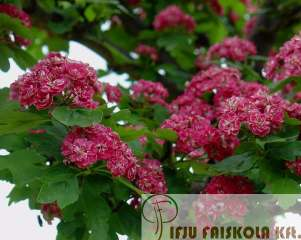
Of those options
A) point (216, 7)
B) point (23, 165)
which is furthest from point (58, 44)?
point (23, 165)

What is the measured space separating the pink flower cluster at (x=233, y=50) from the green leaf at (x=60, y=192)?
211 centimetres

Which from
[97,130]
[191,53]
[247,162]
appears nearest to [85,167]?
[97,130]

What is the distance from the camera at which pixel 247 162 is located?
2652 millimetres

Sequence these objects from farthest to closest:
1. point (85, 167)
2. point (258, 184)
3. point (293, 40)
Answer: point (293, 40) → point (258, 184) → point (85, 167)

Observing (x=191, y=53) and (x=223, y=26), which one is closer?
(x=191, y=53)

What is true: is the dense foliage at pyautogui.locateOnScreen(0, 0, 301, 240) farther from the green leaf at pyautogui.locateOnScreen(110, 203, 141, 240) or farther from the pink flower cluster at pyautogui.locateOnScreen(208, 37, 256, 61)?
the pink flower cluster at pyautogui.locateOnScreen(208, 37, 256, 61)

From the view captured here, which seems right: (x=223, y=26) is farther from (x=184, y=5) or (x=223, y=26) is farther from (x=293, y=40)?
(x=293, y=40)

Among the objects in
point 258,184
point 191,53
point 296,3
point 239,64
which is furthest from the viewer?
point 296,3

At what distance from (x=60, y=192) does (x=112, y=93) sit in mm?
1238

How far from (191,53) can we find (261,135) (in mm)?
2409

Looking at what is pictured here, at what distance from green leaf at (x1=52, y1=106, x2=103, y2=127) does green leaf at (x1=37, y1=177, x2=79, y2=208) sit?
225mm

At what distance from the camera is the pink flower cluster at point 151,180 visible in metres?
2.66

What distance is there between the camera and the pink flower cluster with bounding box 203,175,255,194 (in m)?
2.75

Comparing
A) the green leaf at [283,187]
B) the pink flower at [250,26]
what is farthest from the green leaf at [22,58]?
the pink flower at [250,26]
